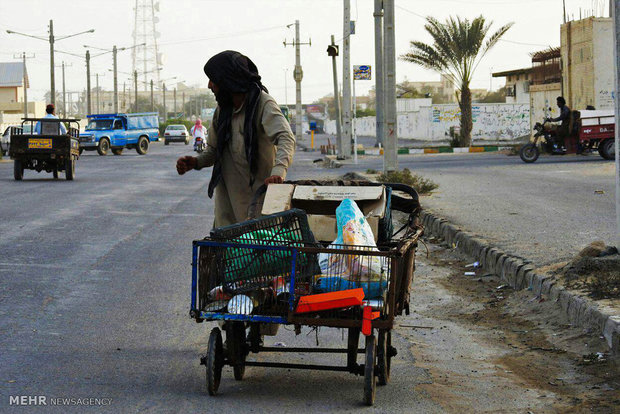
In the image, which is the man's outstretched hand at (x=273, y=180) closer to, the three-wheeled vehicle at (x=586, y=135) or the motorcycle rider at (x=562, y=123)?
the three-wheeled vehicle at (x=586, y=135)

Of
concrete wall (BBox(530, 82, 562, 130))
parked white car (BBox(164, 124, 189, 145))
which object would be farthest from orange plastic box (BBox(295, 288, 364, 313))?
parked white car (BBox(164, 124, 189, 145))

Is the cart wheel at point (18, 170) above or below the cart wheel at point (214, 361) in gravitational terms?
above

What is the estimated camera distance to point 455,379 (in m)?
5.72

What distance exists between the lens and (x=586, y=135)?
91.9ft

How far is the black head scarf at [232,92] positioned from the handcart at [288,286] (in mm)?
1012

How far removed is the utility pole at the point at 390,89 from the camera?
21.5m

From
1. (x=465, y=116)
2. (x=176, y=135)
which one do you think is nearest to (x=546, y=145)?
(x=465, y=116)

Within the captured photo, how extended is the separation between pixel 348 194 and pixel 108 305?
9.61 ft

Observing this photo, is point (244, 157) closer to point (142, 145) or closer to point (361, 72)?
point (361, 72)

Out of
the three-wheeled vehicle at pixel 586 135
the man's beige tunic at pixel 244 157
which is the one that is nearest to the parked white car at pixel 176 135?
the three-wheeled vehicle at pixel 586 135

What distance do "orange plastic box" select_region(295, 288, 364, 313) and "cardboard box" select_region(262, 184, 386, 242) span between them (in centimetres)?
92

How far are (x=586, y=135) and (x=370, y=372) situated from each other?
80.7 feet

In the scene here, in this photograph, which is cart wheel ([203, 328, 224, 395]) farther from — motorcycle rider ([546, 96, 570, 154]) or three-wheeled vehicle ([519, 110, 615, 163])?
motorcycle rider ([546, 96, 570, 154])

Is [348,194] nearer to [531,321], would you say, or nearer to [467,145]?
[531,321]
